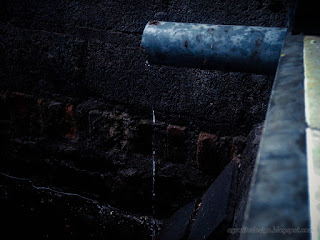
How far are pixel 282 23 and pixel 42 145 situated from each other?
1.22 m

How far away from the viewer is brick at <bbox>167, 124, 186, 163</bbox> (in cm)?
124

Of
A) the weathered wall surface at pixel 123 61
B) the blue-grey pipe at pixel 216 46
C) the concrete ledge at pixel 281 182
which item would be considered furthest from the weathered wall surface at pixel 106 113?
the concrete ledge at pixel 281 182

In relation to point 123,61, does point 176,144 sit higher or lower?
lower

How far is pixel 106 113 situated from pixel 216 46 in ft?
2.73

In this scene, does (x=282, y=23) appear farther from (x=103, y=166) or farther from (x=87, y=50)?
(x=103, y=166)

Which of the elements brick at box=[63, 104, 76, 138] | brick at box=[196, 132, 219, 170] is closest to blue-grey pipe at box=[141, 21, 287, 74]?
brick at box=[196, 132, 219, 170]

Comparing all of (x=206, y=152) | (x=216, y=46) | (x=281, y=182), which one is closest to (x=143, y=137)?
(x=206, y=152)

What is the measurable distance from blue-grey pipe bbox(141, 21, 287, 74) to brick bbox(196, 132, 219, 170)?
1.82ft

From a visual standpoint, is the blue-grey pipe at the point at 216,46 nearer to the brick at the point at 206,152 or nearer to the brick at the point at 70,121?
the brick at the point at 206,152

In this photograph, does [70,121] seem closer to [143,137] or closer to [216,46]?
[143,137]

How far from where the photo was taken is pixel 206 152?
47.9 inches

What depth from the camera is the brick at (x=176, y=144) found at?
1.24 m

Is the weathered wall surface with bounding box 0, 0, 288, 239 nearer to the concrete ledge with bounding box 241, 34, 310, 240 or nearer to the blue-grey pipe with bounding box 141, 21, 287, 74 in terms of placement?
the blue-grey pipe with bounding box 141, 21, 287, 74

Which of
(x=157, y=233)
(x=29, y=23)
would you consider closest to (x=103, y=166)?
(x=157, y=233)
